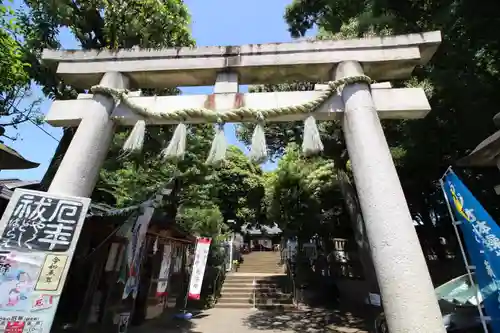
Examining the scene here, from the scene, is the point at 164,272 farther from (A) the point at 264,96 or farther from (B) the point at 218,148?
(A) the point at 264,96

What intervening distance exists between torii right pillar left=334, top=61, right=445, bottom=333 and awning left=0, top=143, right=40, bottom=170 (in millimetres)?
5189

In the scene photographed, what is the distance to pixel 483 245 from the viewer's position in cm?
416

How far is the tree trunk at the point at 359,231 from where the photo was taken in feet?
32.2

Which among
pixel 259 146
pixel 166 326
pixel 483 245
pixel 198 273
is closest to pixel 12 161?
pixel 259 146

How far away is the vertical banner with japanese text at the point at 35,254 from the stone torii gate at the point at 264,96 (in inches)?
12.6

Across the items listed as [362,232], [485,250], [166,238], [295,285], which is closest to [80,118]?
[485,250]

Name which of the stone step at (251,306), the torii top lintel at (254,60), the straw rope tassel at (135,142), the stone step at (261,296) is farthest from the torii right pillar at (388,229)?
the stone step at (261,296)

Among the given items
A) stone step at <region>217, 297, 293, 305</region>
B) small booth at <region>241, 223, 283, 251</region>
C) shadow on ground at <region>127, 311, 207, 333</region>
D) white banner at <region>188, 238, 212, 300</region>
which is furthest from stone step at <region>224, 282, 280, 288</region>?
small booth at <region>241, 223, 283, 251</region>

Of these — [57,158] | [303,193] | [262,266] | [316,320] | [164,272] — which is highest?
[303,193]

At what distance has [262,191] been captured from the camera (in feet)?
75.4

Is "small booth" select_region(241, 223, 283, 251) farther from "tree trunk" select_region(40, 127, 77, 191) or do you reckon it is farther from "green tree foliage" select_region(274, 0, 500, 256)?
"green tree foliage" select_region(274, 0, 500, 256)

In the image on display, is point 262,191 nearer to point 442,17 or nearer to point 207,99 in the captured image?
point 442,17

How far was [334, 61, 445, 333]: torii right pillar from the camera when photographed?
3018 mm

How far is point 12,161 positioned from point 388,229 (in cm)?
583
